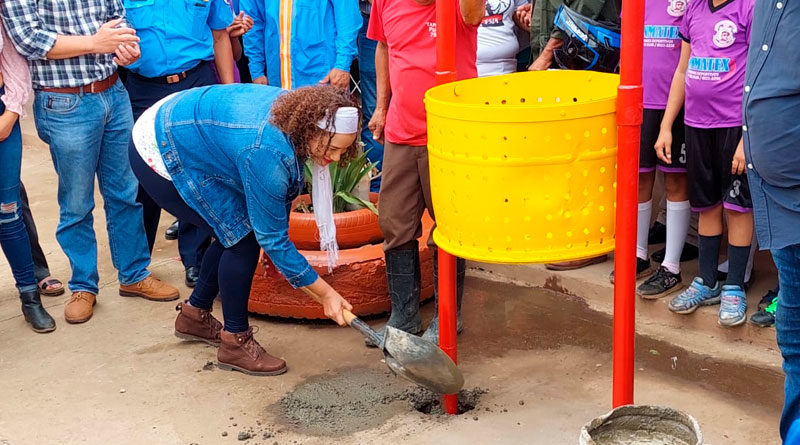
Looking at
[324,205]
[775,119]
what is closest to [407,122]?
[324,205]

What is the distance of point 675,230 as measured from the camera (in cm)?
450

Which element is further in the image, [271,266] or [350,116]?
[271,266]

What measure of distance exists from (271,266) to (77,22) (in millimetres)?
1399

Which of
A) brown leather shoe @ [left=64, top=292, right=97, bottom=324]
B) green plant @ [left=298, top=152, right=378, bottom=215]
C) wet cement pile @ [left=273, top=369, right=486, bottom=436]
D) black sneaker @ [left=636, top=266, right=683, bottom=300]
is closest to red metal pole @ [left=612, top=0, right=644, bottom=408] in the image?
wet cement pile @ [left=273, top=369, right=486, bottom=436]

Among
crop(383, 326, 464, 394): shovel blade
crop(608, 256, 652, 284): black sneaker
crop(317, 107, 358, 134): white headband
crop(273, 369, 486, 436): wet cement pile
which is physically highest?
crop(317, 107, 358, 134): white headband

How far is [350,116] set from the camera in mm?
3469

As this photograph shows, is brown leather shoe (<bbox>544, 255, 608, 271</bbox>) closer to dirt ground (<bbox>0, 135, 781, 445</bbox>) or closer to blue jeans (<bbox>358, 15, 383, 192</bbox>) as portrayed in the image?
dirt ground (<bbox>0, 135, 781, 445</bbox>)

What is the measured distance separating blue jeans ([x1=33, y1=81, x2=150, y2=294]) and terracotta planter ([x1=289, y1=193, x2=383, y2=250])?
0.83 m

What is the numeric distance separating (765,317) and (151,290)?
2888mm

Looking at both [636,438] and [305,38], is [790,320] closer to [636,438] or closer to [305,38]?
[636,438]

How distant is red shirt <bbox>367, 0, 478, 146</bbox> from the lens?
156 inches

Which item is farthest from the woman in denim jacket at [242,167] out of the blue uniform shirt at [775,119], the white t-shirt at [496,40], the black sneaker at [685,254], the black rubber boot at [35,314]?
the black sneaker at [685,254]

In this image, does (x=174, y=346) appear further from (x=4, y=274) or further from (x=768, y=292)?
(x=768, y=292)

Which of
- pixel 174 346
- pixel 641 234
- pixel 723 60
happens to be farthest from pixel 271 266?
pixel 723 60
